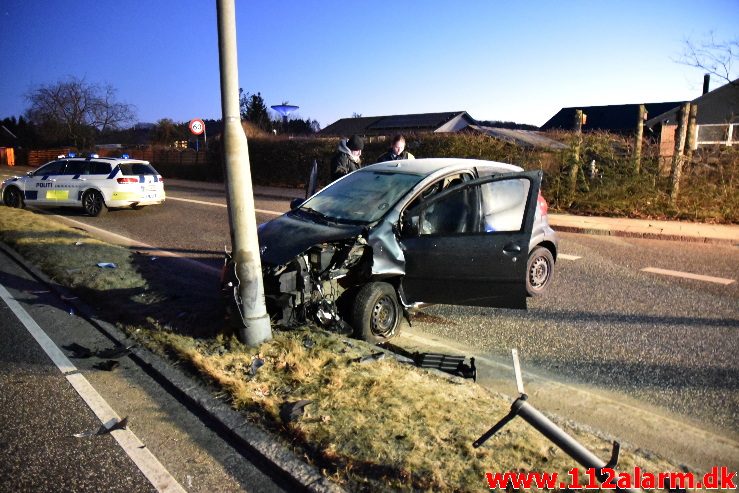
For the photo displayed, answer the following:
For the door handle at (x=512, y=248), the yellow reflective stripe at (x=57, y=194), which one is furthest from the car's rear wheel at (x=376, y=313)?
the yellow reflective stripe at (x=57, y=194)

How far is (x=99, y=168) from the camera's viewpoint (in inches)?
578

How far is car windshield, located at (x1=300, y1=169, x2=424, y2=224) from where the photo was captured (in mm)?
5457

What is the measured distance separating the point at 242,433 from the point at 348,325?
170 centimetres

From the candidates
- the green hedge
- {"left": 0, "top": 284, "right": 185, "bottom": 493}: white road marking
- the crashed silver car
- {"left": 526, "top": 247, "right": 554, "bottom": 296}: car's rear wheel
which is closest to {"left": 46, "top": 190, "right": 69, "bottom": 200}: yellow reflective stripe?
the green hedge

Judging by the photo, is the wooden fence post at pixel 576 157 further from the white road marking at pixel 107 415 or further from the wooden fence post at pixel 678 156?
the white road marking at pixel 107 415

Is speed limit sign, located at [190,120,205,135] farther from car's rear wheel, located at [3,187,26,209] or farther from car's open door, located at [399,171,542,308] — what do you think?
car's open door, located at [399,171,542,308]

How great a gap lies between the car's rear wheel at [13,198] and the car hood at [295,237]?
13.2 metres

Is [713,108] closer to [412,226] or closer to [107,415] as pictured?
[412,226]

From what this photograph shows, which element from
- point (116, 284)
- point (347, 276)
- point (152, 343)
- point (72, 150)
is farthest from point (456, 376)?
point (72, 150)

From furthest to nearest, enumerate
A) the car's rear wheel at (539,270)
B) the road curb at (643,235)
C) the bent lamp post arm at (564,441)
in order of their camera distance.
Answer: the road curb at (643,235), the car's rear wheel at (539,270), the bent lamp post arm at (564,441)

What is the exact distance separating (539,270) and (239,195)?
387cm

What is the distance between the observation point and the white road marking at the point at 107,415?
3.02 meters

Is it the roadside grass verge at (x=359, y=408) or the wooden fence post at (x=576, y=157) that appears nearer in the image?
the roadside grass verge at (x=359, y=408)

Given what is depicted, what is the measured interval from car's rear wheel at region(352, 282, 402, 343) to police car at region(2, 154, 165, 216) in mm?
11462
